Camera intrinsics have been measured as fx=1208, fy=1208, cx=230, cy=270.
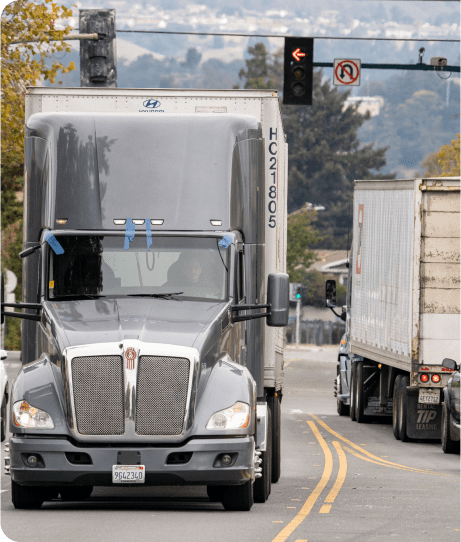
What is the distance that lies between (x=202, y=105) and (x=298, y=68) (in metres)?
14.9

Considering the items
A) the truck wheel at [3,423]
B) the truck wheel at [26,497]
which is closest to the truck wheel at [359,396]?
the truck wheel at [3,423]

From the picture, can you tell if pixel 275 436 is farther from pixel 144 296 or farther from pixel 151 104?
pixel 151 104

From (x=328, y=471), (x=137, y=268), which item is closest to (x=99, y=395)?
(x=137, y=268)

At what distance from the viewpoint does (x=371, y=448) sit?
21.2 metres

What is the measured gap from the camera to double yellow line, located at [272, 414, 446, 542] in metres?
10.9

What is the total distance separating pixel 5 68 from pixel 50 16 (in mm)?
1381

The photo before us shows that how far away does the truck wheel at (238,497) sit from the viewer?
444 inches

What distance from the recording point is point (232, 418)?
10.6 metres

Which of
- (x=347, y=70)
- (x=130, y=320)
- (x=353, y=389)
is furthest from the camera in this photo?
(x=347, y=70)

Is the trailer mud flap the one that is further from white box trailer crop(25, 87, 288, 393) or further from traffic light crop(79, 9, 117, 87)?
white box trailer crop(25, 87, 288, 393)

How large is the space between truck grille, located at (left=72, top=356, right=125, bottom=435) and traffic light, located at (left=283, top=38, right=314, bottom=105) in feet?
58.4

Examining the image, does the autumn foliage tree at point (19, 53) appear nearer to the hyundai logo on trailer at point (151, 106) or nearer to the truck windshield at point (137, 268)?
the hyundai logo on trailer at point (151, 106)

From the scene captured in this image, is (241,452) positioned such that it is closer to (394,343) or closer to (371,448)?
(371,448)

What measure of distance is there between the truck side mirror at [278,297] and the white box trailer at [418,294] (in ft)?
33.9
